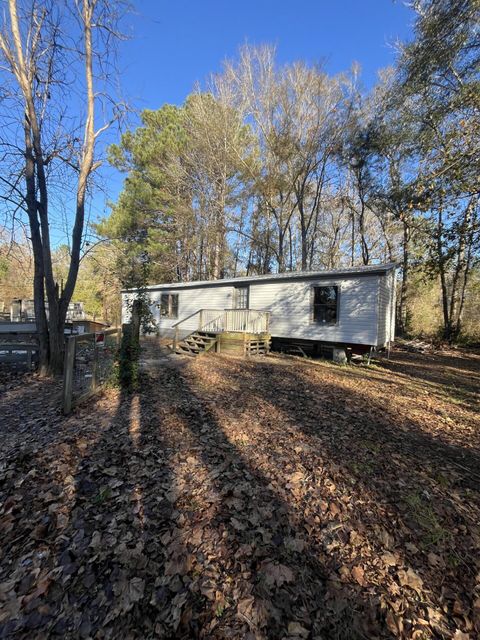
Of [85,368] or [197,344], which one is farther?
[197,344]

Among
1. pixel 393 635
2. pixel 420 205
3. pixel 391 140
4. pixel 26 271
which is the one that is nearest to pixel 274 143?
pixel 391 140

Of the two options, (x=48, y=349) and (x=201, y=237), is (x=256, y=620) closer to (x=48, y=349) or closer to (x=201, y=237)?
(x=48, y=349)

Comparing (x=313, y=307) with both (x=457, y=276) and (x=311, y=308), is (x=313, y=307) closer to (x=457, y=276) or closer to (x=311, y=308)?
(x=311, y=308)

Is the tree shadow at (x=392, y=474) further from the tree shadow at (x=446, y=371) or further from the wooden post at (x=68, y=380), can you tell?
the wooden post at (x=68, y=380)

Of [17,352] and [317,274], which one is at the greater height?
[317,274]

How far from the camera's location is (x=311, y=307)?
1126 cm

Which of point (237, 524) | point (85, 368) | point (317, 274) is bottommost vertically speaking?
point (237, 524)

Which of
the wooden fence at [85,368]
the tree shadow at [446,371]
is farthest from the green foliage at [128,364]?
the tree shadow at [446,371]

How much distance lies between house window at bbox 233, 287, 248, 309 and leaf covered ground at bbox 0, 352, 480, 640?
8.68 m

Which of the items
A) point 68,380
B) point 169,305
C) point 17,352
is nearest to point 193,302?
point 169,305

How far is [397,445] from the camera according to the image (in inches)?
156

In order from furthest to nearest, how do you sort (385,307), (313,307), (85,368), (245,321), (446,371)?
(245,321), (313,307), (385,307), (446,371), (85,368)

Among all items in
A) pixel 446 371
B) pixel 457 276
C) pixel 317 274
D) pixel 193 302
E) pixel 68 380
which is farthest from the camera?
pixel 457 276

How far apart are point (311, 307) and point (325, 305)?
55 centimetres
